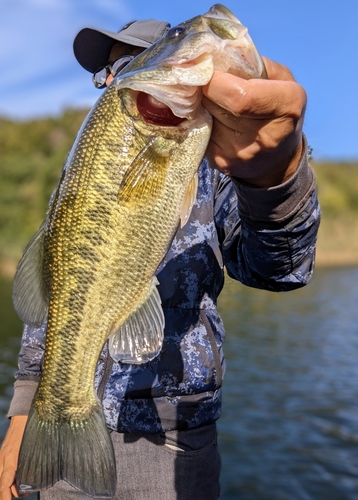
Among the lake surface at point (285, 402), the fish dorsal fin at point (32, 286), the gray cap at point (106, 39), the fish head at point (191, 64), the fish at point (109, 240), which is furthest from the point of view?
the lake surface at point (285, 402)

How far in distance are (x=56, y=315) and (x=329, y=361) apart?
1224cm

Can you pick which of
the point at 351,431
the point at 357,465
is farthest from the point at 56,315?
the point at 351,431

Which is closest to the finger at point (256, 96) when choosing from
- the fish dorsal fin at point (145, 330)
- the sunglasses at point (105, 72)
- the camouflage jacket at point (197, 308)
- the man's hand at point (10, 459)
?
the camouflage jacket at point (197, 308)

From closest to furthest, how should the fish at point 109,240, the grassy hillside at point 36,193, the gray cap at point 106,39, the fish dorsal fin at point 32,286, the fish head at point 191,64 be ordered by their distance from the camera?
the fish head at point 191,64, the fish at point 109,240, the fish dorsal fin at point 32,286, the gray cap at point 106,39, the grassy hillside at point 36,193

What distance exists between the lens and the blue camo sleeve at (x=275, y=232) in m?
2.10

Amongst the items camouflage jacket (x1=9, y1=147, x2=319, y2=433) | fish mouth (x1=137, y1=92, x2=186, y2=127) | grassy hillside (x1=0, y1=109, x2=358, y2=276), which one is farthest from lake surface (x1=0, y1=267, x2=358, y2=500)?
grassy hillside (x1=0, y1=109, x2=358, y2=276)

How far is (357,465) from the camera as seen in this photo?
7738mm

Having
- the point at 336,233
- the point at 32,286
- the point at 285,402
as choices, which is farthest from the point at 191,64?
the point at 336,233

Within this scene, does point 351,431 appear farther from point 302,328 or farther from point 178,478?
point 302,328

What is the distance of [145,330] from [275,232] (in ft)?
2.20

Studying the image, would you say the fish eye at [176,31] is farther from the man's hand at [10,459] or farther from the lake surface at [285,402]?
the man's hand at [10,459]

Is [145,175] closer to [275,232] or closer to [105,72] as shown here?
[275,232]

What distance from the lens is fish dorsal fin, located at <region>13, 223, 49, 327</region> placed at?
7.79 feet

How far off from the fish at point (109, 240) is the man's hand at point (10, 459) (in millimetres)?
→ 686
